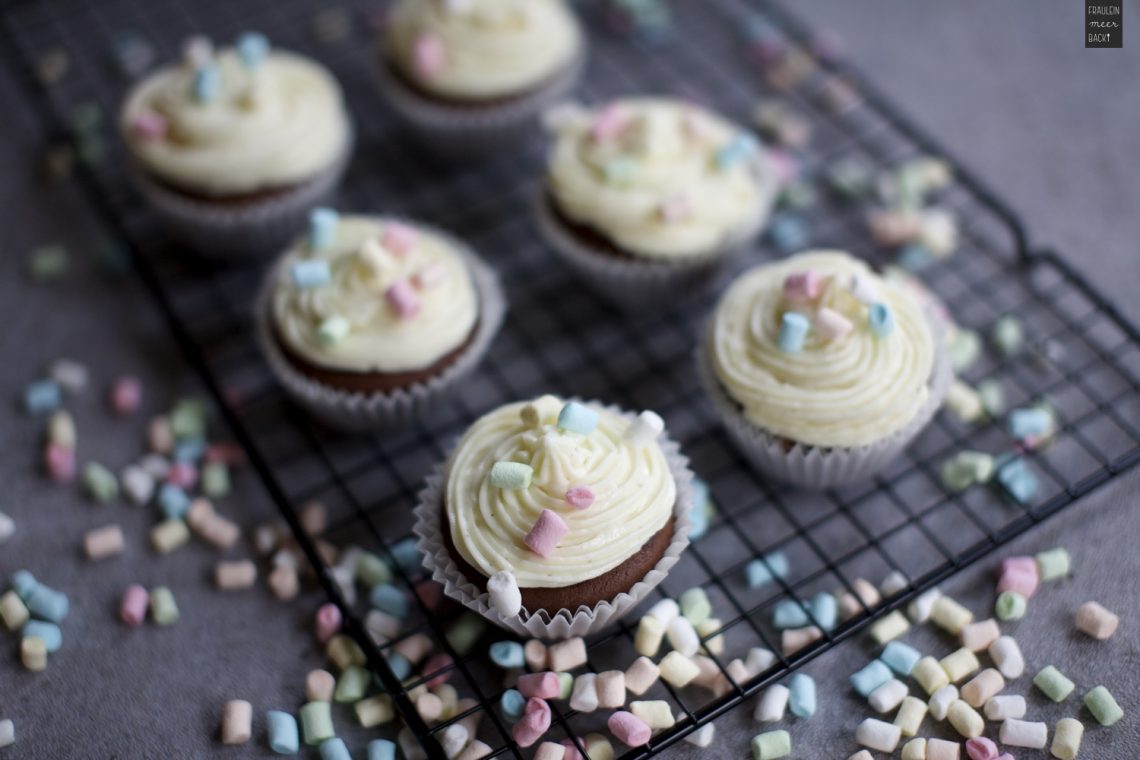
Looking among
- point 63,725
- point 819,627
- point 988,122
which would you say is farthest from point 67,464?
point 988,122

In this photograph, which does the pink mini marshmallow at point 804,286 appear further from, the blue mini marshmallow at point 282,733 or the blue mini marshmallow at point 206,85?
the blue mini marshmallow at point 206,85

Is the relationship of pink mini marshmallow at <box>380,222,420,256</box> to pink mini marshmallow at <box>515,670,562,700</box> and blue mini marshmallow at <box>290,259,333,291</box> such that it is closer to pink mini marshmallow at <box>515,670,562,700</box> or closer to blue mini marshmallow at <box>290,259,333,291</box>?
blue mini marshmallow at <box>290,259,333,291</box>

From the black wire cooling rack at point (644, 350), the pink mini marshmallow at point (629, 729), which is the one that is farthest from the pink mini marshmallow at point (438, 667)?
the pink mini marshmallow at point (629, 729)

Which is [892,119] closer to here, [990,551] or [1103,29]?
[1103,29]

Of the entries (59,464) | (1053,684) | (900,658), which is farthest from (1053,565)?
(59,464)

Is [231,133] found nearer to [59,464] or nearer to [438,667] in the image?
[59,464]

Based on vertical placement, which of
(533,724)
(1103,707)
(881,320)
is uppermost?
(881,320)
